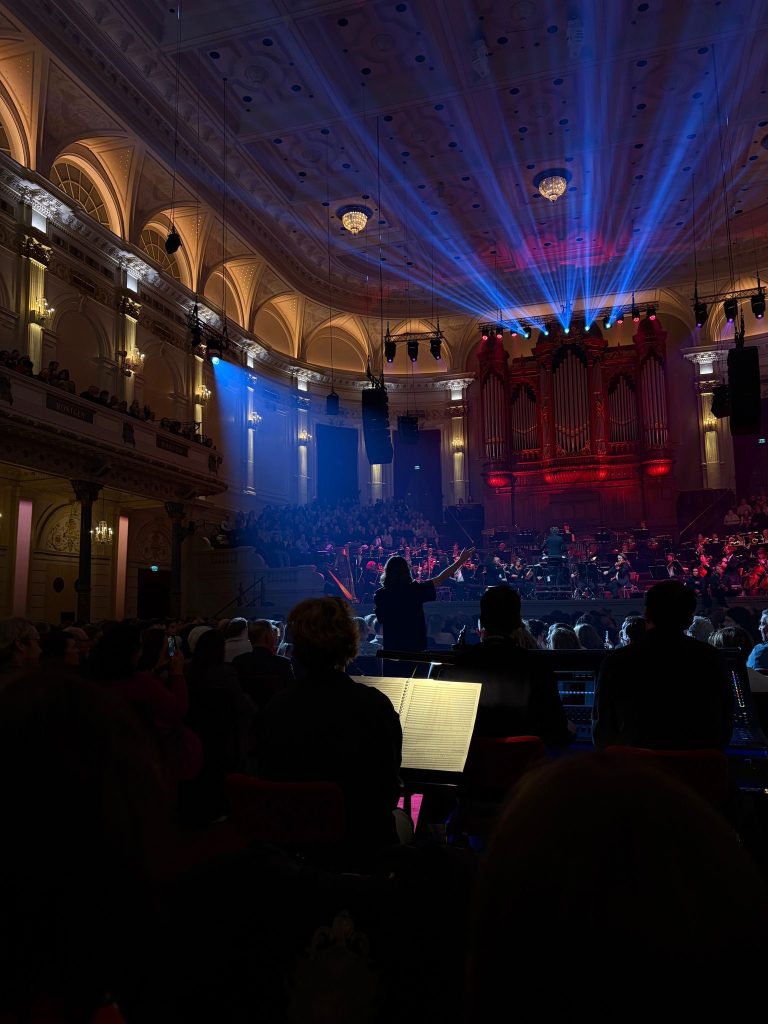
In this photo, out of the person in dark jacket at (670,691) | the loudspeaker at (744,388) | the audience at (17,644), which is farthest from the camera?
the loudspeaker at (744,388)

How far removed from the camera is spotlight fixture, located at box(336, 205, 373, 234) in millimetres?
15977

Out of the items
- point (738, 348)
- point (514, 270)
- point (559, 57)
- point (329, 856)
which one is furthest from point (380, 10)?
point (329, 856)

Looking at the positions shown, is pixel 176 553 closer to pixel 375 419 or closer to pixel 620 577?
pixel 375 419

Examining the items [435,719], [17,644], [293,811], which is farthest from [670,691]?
[17,644]

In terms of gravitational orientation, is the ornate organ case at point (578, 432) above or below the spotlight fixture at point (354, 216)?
below

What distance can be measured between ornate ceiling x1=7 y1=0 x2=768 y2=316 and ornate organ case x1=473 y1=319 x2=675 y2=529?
7.00ft

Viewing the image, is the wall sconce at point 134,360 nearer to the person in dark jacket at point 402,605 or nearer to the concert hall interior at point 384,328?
the concert hall interior at point 384,328

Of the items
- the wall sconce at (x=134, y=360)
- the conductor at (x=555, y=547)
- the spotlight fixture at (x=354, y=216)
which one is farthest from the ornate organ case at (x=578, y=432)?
the wall sconce at (x=134, y=360)

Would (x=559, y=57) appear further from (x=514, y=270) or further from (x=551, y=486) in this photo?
(x=551, y=486)

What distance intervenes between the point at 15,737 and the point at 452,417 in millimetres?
20943

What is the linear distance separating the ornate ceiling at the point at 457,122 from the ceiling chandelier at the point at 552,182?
17 cm

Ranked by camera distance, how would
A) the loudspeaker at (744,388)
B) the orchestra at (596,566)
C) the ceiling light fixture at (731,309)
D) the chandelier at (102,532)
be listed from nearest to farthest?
the loudspeaker at (744,388)
the orchestra at (596,566)
the ceiling light fixture at (731,309)
the chandelier at (102,532)

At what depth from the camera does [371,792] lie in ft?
7.38

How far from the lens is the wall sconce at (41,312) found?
40.2 feet
